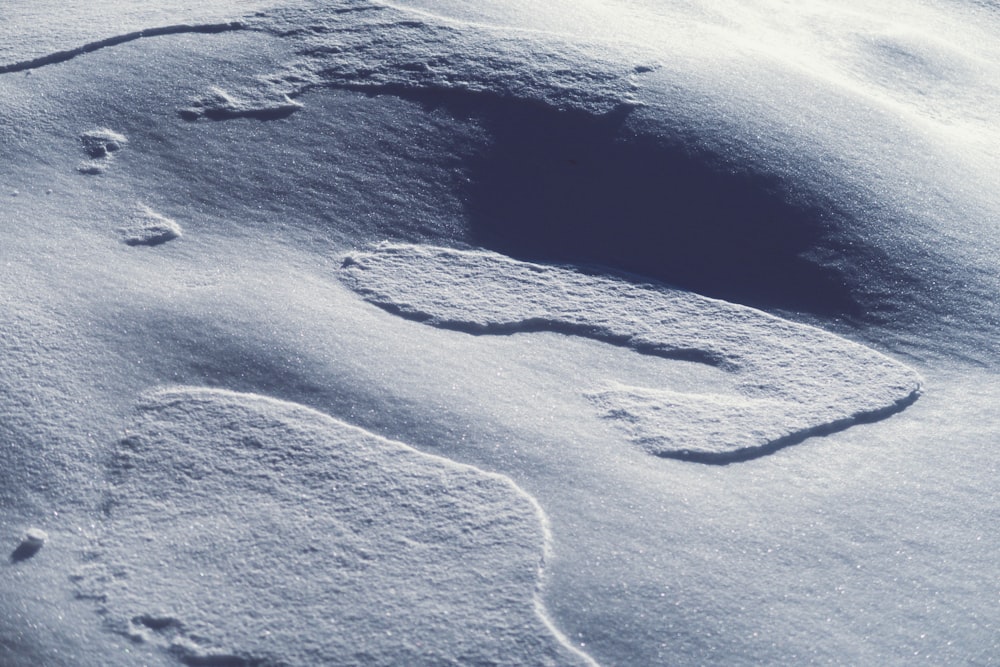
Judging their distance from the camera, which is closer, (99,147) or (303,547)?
(303,547)

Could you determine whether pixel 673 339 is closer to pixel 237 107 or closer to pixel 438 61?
pixel 438 61

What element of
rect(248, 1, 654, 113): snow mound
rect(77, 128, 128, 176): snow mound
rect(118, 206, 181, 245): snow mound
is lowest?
rect(118, 206, 181, 245): snow mound

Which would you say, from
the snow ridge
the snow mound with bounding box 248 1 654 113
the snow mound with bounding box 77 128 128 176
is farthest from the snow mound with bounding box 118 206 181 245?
the snow ridge

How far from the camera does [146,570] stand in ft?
4.26

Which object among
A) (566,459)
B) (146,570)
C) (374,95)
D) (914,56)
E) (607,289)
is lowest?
(146,570)

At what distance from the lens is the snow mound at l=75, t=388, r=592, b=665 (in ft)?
4.07

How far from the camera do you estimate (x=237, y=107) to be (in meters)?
2.12

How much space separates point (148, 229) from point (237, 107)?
0.42 meters

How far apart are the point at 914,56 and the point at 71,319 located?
248 centimetres

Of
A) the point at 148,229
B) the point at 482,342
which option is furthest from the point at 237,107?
the point at 482,342

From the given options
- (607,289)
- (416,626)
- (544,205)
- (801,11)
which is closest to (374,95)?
(544,205)

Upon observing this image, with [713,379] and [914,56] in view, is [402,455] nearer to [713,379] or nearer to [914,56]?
[713,379]

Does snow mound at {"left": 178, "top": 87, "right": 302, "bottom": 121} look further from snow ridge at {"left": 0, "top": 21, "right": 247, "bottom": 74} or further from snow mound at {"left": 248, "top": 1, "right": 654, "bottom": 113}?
snow ridge at {"left": 0, "top": 21, "right": 247, "bottom": 74}

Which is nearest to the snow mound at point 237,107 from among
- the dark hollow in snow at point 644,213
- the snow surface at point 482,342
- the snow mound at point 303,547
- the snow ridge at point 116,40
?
the snow surface at point 482,342
